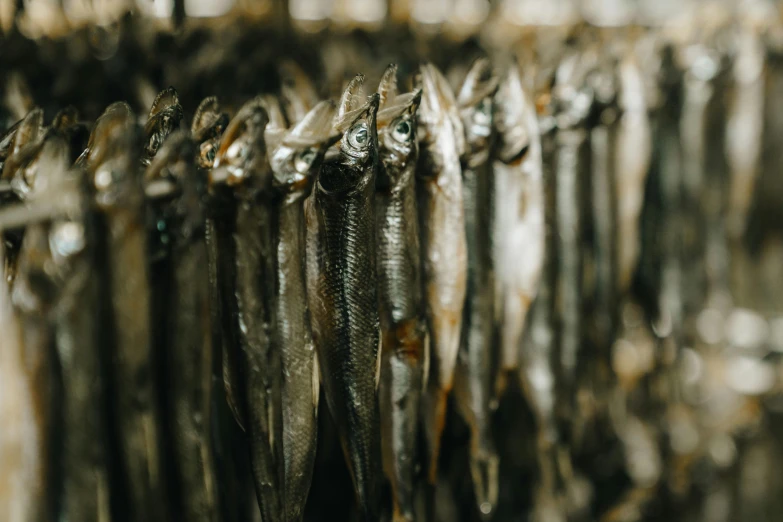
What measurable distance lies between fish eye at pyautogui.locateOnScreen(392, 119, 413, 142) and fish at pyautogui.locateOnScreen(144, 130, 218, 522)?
31 centimetres

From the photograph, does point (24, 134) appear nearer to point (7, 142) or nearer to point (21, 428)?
point (7, 142)

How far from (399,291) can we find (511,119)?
423 mm

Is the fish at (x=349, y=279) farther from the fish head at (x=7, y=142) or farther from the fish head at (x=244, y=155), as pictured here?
the fish head at (x=7, y=142)

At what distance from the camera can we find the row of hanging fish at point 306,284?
0.70 meters

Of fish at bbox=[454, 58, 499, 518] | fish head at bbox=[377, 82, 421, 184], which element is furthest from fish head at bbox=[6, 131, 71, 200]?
fish at bbox=[454, 58, 499, 518]

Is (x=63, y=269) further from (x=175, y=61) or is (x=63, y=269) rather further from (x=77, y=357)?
(x=175, y=61)

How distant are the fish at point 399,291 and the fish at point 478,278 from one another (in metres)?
0.16

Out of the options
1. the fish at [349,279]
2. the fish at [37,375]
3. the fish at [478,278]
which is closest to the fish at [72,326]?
the fish at [37,375]

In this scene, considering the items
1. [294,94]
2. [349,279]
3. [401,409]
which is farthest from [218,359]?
[294,94]

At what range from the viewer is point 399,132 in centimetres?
99

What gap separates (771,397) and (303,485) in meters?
2.32

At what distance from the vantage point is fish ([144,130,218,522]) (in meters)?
0.81

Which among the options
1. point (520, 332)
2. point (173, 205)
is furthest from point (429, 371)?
point (173, 205)

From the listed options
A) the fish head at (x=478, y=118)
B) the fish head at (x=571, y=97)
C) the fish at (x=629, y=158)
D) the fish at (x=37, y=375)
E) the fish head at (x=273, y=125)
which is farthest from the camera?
the fish at (x=629, y=158)
